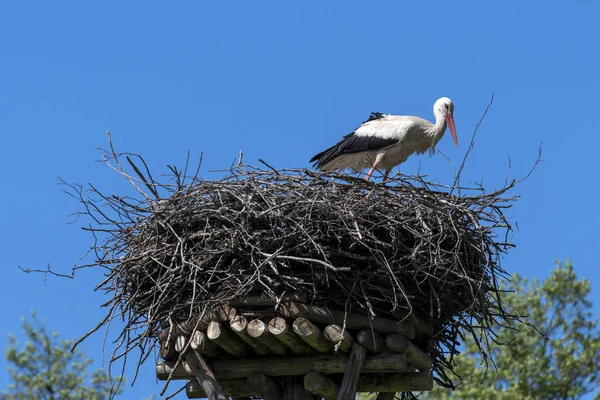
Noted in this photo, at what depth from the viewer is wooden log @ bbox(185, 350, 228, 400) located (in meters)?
8.24

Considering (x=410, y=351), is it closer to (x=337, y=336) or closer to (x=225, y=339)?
(x=337, y=336)

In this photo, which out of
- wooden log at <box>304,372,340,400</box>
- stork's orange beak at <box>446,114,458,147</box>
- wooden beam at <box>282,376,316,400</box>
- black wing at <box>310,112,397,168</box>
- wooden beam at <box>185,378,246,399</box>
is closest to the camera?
wooden log at <box>304,372,340,400</box>

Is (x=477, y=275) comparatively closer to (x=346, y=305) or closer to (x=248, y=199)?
(x=346, y=305)

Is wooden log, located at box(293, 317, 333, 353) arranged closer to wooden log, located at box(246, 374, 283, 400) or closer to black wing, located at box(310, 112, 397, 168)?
wooden log, located at box(246, 374, 283, 400)

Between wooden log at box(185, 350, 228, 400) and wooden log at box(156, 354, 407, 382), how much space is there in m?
0.14

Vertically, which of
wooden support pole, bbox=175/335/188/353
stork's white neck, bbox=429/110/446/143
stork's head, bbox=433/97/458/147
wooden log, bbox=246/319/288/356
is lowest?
wooden log, bbox=246/319/288/356

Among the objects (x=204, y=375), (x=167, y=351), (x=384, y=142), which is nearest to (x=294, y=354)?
(x=204, y=375)

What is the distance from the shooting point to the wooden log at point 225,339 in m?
8.09

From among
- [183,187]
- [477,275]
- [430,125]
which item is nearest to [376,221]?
[477,275]

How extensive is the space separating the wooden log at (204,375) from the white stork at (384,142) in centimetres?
441

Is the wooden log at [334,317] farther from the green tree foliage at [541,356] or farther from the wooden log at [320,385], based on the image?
the green tree foliage at [541,356]

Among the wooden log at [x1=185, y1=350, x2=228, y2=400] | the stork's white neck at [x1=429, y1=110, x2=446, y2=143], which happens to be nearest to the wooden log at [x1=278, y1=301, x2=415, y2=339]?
the wooden log at [x1=185, y1=350, x2=228, y2=400]

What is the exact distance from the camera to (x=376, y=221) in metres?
8.30

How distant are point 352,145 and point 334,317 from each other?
4.53 metres
